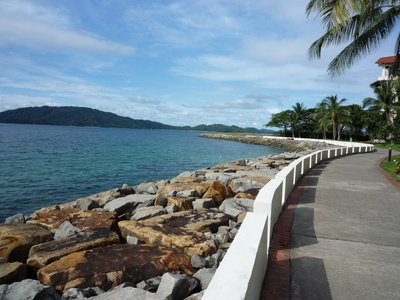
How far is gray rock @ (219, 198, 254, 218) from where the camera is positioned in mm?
6474

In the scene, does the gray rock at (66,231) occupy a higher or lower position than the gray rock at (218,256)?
lower

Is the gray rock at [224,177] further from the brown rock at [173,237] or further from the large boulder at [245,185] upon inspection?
the brown rock at [173,237]

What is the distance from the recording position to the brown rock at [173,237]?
4.52m

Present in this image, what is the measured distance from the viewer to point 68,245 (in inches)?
A: 192

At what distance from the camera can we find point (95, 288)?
11.9ft

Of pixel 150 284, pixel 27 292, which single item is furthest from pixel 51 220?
pixel 150 284

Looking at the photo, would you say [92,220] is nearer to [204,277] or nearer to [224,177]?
[204,277]

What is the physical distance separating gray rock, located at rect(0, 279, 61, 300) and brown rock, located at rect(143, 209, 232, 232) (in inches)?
101

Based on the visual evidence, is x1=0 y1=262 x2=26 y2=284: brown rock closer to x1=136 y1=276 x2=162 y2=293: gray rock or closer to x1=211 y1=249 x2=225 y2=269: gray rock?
x1=136 y1=276 x2=162 y2=293: gray rock

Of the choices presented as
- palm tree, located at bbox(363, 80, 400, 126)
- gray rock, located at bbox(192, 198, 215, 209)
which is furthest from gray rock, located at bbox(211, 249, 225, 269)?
palm tree, located at bbox(363, 80, 400, 126)

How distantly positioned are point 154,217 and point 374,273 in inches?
172

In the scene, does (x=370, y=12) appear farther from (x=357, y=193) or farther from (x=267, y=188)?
(x=267, y=188)

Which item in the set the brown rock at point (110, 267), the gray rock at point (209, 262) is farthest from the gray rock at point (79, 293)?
the gray rock at point (209, 262)

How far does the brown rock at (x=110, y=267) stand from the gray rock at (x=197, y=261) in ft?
0.22
